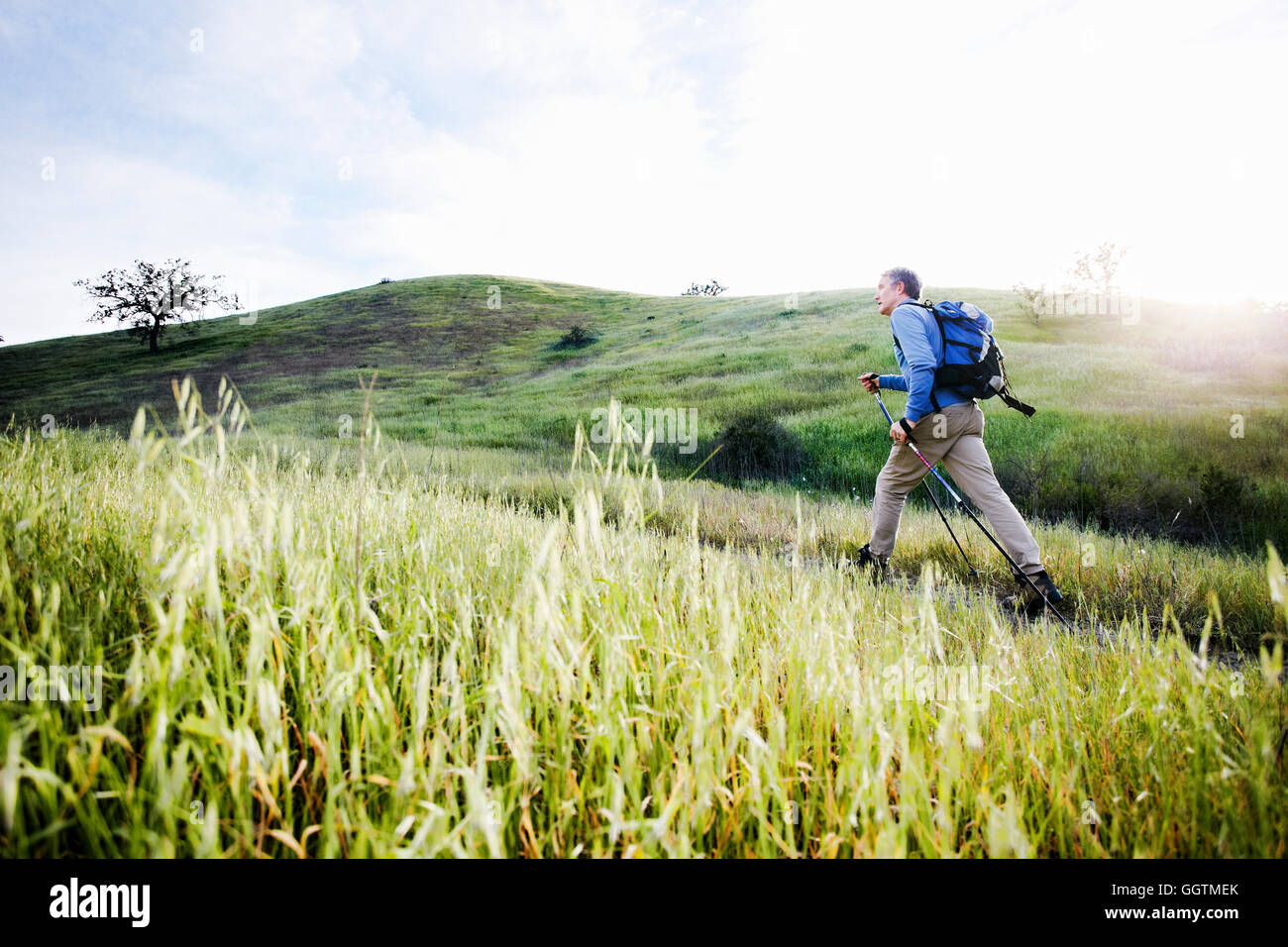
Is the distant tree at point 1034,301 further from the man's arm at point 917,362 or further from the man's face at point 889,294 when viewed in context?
the man's arm at point 917,362

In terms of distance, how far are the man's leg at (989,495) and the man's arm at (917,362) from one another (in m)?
0.50

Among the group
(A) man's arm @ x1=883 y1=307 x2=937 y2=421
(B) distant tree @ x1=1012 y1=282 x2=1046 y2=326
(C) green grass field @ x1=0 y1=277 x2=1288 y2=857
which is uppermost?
(B) distant tree @ x1=1012 y1=282 x2=1046 y2=326

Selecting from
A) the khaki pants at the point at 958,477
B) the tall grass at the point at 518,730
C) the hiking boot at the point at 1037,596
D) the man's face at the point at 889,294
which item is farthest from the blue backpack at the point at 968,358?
the tall grass at the point at 518,730

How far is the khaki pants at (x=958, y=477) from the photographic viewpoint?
520 centimetres

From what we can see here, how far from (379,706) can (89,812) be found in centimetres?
55

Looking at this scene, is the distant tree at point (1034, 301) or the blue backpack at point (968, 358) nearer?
the blue backpack at point (968, 358)

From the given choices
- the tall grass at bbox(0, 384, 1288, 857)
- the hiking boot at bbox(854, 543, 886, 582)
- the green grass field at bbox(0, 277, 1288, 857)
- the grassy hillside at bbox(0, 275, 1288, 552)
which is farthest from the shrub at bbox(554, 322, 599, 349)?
the tall grass at bbox(0, 384, 1288, 857)

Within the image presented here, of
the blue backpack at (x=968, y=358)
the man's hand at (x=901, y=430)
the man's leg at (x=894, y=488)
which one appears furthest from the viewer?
the man's leg at (x=894, y=488)

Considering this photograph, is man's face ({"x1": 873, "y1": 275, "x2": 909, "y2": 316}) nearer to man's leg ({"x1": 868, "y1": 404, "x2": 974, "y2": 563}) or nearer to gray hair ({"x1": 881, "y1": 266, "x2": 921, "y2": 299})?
gray hair ({"x1": 881, "y1": 266, "x2": 921, "y2": 299})

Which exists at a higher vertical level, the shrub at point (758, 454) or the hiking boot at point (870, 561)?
the shrub at point (758, 454)

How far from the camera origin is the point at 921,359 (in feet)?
17.8

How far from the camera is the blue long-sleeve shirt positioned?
5.43 m
